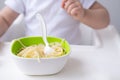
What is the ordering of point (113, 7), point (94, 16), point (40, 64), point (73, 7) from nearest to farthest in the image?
point (40, 64), point (73, 7), point (94, 16), point (113, 7)

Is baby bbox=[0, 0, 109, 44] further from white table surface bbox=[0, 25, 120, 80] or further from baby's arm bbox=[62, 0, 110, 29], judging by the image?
white table surface bbox=[0, 25, 120, 80]

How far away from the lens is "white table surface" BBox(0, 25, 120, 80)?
48 centimetres

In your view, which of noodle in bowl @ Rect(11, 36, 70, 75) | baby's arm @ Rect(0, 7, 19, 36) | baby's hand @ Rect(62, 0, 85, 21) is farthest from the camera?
baby's arm @ Rect(0, 7, 19, 36)

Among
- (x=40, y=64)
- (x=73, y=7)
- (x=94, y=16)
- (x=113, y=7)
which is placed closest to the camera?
(x=40, y=64)

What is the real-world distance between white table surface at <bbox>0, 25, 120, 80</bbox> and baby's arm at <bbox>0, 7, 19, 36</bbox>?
11 centimetres

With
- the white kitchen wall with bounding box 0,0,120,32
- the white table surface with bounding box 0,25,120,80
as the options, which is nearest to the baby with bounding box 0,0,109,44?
the white table surface with bounding box 0,25,120,80

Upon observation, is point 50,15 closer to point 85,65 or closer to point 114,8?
point 85,65

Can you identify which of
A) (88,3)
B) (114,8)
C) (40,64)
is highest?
(114,8)

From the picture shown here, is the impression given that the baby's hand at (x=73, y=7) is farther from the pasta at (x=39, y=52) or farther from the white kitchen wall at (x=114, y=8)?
the white kitchen wall at (x=114, y=8)

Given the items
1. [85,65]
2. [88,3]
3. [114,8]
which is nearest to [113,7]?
[114,8]

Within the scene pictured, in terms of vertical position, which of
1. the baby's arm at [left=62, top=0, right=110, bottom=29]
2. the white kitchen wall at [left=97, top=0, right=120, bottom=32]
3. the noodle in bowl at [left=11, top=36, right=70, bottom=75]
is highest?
the white kitchen wall at [left=97, top=0, right=120, bottom=32]

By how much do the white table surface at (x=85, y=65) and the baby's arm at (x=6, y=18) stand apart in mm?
114

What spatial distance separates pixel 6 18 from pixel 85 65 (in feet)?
1.05

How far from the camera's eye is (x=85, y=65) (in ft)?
1.72
